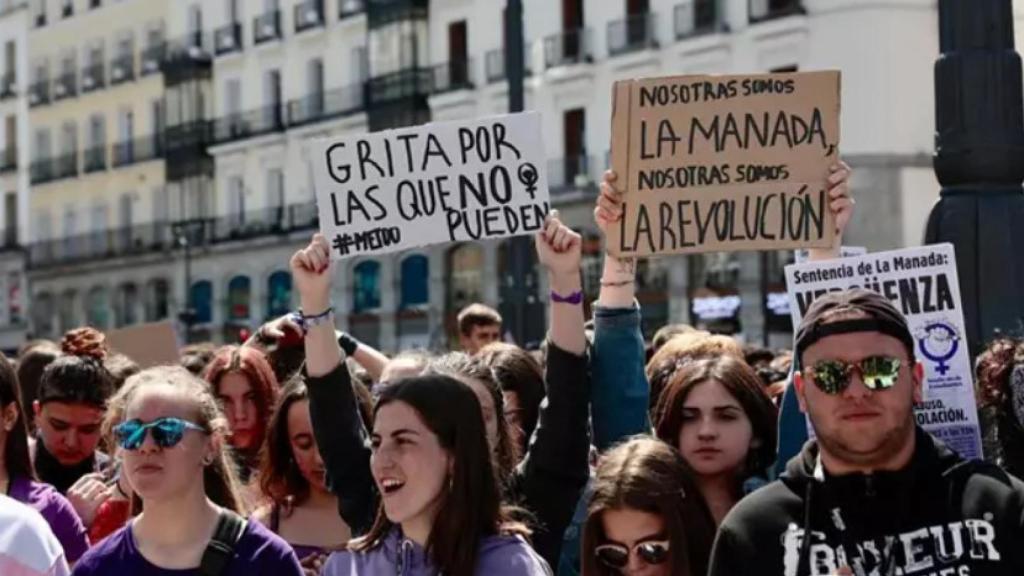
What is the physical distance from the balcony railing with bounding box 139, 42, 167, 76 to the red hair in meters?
50.0

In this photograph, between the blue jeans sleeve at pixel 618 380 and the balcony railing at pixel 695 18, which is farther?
the balcony railing at pixel 695 18

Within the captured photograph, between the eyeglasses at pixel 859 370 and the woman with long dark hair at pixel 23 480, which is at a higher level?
the eyeglasses at pixel 859 370

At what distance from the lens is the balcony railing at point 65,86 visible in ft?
199

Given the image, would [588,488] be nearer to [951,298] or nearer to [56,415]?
[951,298]

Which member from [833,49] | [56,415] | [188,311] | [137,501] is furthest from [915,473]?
[188,311]

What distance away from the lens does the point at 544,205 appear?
5.80 metres

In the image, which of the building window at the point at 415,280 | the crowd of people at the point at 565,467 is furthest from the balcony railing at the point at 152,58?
the crowd of people at the point at 565,467

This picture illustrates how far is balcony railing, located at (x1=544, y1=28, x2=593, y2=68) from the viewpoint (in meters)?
40.4

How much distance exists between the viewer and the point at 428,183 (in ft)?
19.9

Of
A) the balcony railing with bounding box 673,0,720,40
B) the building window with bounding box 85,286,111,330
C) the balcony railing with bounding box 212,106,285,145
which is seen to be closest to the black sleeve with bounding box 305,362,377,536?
the balcony railing with bounding box 673,0,720,40

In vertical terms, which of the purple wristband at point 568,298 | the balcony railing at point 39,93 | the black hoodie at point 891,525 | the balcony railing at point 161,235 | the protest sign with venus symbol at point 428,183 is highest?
the balcony railing at point 39,93

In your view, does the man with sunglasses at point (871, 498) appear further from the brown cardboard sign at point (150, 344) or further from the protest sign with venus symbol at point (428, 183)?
the brown cardboard sign at point (150, 344)

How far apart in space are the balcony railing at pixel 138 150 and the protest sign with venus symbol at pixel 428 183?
166 ft

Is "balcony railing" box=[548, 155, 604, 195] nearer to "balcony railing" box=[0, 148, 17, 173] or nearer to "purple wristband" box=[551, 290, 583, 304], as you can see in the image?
"balcony railing" box=[0, 148, 17, 173]
